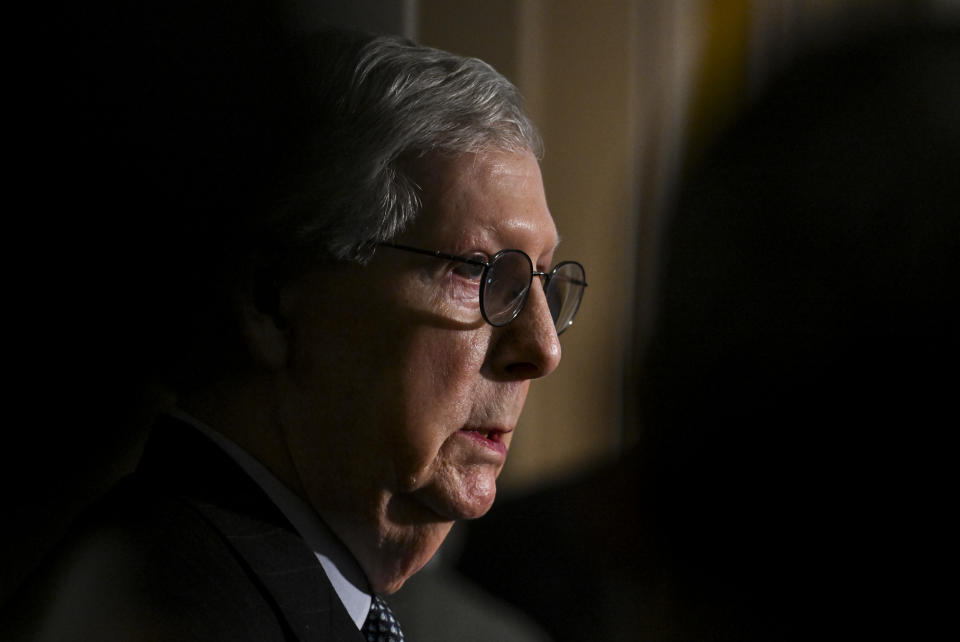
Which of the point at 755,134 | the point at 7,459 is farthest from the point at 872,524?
the point at 7,459

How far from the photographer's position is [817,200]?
1.31 metres

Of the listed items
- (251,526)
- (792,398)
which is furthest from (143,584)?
(792,398)

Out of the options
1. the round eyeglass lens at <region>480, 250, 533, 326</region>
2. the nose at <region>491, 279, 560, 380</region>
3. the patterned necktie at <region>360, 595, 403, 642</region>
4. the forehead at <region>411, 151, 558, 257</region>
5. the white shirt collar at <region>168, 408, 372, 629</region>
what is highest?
the forehead at <region>411, 151, 558, 257</region>

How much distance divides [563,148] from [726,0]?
0.33 m

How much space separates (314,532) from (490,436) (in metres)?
0.21

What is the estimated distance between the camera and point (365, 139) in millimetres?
864

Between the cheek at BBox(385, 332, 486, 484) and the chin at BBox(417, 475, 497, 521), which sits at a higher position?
the cheek at BBox(385, 332, 486, 484)

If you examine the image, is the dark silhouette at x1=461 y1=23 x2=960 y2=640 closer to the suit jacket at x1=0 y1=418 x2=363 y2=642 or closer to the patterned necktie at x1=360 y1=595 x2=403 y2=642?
the patterned necktie at x1=360 y1=595 x2=403 y2=642

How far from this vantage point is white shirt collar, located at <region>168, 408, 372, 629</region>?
883 mm

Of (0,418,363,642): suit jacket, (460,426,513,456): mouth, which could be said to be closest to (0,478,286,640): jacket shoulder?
(0,418,363,642): suit jacket

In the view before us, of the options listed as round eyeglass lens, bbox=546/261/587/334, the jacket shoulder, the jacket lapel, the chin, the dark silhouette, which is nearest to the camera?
the jacket shoulder

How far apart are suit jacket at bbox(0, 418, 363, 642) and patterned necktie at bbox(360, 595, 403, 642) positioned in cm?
8

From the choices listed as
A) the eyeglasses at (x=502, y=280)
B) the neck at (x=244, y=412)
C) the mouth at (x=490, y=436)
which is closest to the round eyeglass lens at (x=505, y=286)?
the eyeglasses at (x=502, y=280)

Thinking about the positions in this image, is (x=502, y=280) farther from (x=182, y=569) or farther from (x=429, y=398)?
(x=182, y=569)
